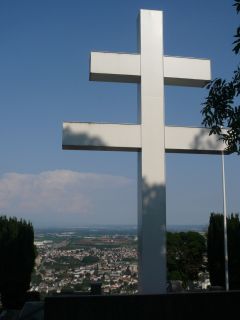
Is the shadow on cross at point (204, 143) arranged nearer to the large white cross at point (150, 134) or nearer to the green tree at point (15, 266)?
the large white cross at point (150, 134)

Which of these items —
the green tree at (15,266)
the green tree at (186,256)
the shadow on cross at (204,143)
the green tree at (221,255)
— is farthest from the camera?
the green tree at (186,256)

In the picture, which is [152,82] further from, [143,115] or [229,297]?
[229,297]

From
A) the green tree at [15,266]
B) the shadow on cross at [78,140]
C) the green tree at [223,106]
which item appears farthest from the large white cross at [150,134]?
the green tree at [15,266]

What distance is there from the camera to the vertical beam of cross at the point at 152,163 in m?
7.97

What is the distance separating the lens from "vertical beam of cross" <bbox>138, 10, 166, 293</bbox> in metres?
7.97

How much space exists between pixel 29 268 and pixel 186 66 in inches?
432

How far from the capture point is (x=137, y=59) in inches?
350

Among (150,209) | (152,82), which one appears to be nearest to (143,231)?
(150,209)

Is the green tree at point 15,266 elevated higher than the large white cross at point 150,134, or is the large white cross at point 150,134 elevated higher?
the large white cross at point 150,134

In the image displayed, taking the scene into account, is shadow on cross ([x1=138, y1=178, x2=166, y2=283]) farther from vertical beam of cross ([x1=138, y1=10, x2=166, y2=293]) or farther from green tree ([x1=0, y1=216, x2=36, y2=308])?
green tree ([x1=0, y1=216, x2=36, y2=308])

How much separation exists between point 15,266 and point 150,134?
10.2m

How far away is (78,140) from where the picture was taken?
27.4ft

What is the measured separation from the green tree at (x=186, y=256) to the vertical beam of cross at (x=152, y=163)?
1407 centimetres

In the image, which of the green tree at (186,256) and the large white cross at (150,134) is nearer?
the large white cross at (150,134)
